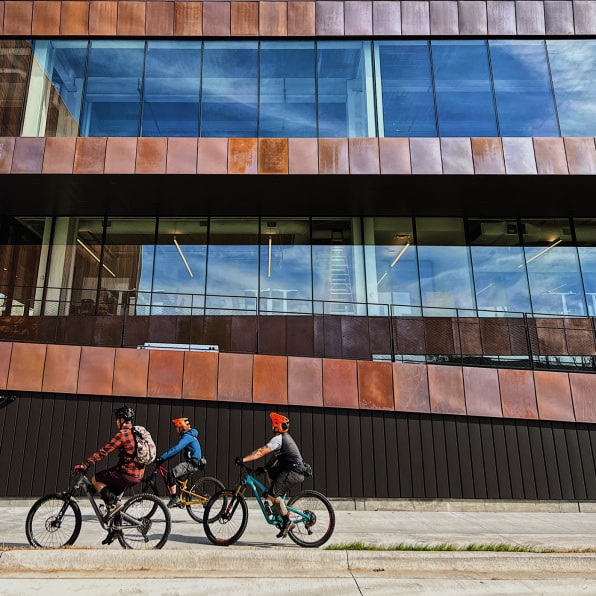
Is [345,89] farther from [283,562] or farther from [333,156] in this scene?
[283,562]

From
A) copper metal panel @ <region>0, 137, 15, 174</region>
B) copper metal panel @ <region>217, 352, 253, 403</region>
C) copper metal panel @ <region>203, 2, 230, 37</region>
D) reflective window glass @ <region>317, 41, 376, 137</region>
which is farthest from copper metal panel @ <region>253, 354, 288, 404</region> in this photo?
copper metal panel @ <region>203, 2, 230, 37</region>

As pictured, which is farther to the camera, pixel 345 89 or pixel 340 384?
pixel 345 89

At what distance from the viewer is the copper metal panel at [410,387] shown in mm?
10805

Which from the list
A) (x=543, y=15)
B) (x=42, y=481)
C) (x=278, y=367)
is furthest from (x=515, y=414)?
(x=543, y=15)

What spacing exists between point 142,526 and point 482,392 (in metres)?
8.03

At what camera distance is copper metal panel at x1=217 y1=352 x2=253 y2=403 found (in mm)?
10852

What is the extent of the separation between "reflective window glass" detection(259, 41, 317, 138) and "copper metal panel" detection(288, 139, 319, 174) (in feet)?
1.49

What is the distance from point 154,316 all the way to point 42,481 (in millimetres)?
4782

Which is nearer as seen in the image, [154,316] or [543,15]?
[154,316]

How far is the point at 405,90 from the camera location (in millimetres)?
14234

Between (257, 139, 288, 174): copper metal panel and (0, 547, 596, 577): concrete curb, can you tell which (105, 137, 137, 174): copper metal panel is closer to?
(257, 139, 288, 174): copper metal panel

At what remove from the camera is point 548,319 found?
14.3 metres

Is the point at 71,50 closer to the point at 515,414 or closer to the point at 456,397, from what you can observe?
the point at 456,397

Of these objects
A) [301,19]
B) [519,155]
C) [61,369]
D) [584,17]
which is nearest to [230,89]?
[301,19]
